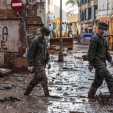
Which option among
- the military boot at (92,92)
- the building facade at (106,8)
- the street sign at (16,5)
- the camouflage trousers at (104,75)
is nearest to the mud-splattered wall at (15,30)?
the street sign at (16,5)

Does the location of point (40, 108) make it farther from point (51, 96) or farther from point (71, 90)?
point (71, 90)

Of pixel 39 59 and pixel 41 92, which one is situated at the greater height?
pixel 39 59

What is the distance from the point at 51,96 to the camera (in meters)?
7.20

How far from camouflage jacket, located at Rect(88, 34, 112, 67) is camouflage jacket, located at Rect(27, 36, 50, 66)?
46.3 inches

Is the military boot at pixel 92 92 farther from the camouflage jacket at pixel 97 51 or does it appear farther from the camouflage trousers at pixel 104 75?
the camouflage jacket at pixel 97 51

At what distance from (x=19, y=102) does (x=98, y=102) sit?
187 cm

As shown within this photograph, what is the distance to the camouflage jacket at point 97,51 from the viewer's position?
658 cm

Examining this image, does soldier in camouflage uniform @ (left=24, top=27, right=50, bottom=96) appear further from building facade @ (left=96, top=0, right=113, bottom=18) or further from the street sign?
building facade @ (left=96, top=0, right=113, bottom=18)

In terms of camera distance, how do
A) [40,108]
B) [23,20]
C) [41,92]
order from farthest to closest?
[23,20] → [41,92] → [40,108]

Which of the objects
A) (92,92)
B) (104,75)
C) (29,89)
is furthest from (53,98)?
(104,75)

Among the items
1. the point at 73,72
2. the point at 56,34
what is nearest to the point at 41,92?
the point at 73,72

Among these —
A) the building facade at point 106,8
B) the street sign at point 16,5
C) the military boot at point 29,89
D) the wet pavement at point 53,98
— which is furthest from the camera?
the building facade at point 106,8

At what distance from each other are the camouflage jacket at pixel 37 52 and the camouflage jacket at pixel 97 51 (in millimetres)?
1176

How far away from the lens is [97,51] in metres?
6.70
